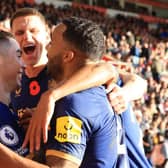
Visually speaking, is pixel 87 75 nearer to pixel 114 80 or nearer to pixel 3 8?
pixel 114 80

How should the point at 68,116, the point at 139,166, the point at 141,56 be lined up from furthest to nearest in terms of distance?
the point at 141,56 → the point at 139,166 → the point at 68,116

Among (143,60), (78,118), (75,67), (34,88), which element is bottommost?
(143,60)

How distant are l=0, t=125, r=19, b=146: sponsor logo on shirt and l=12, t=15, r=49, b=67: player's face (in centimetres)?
63

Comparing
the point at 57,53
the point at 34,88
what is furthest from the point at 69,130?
the point at 34,88

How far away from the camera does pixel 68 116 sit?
5.60 ft

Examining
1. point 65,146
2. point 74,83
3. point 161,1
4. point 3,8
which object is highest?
point 74,83

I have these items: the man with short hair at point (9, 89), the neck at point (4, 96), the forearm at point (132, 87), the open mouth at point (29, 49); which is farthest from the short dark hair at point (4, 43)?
the forearm at point (132, 87)

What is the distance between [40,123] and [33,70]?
0.75 meters

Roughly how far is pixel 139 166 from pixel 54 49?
68 centimetres

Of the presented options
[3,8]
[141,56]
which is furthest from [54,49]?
[141,56]

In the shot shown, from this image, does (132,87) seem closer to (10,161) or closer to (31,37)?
(31,37)

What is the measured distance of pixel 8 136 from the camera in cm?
182

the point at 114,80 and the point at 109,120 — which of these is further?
the point at 114,80

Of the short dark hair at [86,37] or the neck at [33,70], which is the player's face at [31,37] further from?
the short dark hair at [86,37]
